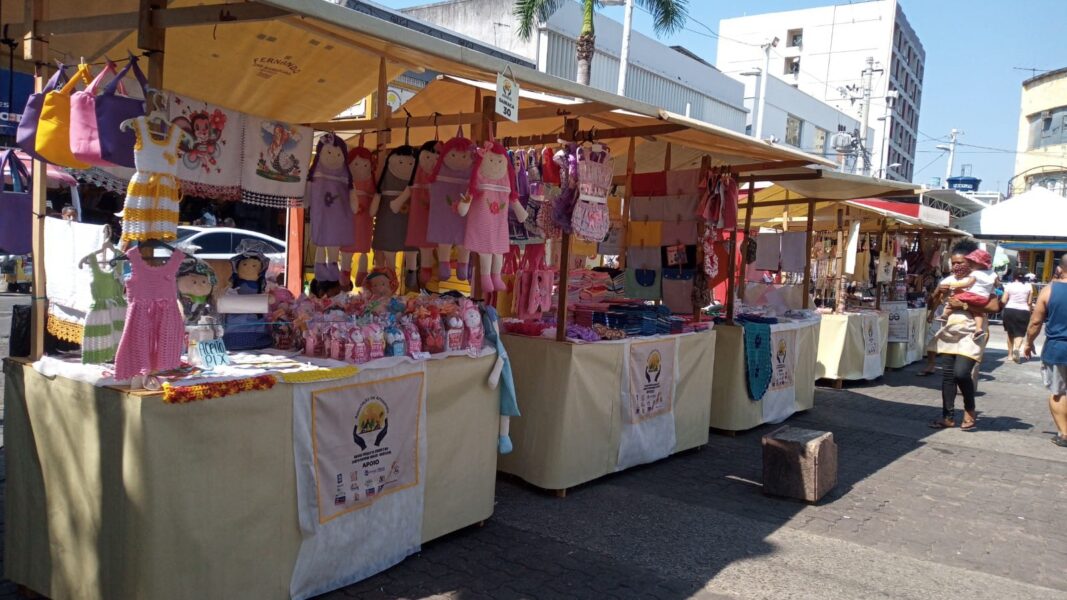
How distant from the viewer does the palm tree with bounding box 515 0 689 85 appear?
16.8 m

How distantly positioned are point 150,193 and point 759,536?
396 centimetres

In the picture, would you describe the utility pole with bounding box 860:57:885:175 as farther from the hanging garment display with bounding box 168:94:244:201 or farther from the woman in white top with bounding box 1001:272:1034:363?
the hanging garment display with bounding box 168:94:244:201

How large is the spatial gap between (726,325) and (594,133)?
104 inches

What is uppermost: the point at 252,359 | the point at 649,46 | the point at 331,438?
the point at 649,46

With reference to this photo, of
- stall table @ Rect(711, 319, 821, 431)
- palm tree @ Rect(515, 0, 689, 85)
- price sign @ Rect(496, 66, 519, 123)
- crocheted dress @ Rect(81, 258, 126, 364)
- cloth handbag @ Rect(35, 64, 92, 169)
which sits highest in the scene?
palm tree @ Rect(515, 0, 689, 85)

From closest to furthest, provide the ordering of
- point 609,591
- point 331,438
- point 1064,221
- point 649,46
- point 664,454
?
point 331,438 → point 609,591 → point 664,454 → point 1064,221 → point 649,46

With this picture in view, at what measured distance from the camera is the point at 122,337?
2.97 metres

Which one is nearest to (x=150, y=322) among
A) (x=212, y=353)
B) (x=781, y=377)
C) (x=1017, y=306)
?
(x=212, y=353)

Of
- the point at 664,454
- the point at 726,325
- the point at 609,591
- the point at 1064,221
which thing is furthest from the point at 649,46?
the point at 609,591

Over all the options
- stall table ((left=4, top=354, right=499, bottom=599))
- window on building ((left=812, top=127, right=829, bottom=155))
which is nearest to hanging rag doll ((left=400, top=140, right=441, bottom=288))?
stall table ((left=4, top=354, right=499, bottom=599))

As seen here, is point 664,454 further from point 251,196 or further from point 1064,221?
point 1064,221

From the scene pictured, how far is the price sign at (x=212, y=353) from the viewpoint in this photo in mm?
3342

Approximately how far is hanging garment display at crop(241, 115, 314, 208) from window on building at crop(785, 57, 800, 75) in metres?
58.0

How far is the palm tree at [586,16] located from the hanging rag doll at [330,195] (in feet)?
42.3
